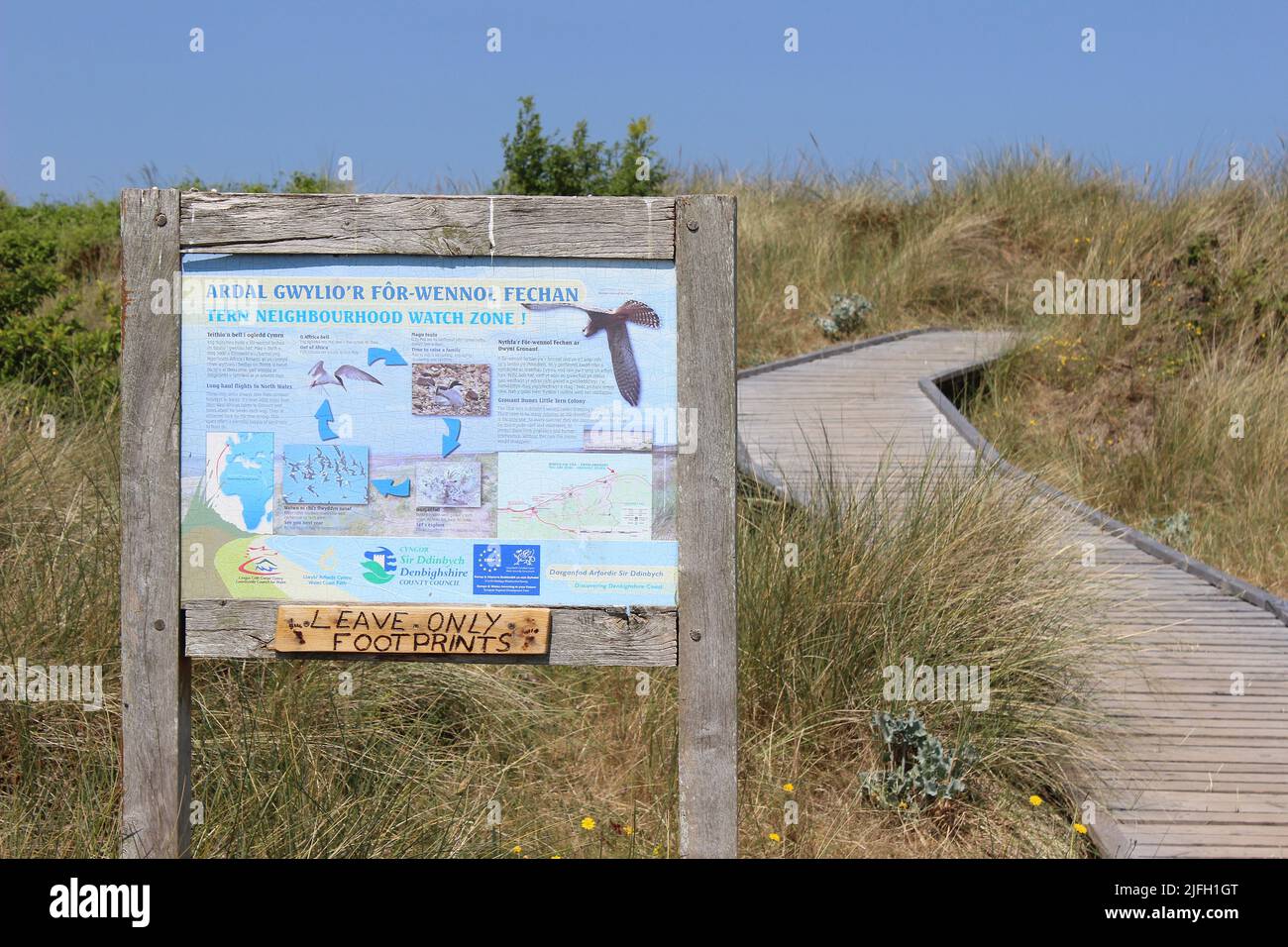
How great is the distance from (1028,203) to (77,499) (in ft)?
43.8

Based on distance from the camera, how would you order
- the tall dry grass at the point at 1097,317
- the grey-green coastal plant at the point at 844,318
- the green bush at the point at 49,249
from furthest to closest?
the grey-green coastal plant at the point at 844,318 < the tall dry grass at the point at 1097,317 < the green bush at the point at 49,249

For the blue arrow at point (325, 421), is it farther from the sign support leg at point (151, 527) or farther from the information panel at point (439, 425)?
the sign support leg at point (151, 527)

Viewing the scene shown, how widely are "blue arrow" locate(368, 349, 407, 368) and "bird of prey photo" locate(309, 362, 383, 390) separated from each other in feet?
0.12

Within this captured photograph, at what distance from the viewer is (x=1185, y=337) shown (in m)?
11.9

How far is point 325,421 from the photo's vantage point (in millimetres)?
3068

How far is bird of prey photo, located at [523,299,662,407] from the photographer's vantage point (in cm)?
303

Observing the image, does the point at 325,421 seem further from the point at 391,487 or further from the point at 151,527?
the point at 151,527

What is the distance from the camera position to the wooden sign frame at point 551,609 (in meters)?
3.04

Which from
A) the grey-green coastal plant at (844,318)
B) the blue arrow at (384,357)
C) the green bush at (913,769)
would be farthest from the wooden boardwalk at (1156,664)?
the grey-green coastal plant at (844,318)

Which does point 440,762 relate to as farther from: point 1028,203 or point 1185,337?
point 1028,203

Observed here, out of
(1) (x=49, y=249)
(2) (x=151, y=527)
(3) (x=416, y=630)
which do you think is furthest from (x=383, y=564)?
(1) (x=49, y=249)

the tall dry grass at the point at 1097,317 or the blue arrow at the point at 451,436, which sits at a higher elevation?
the tall dry grass at the point at 1097,317

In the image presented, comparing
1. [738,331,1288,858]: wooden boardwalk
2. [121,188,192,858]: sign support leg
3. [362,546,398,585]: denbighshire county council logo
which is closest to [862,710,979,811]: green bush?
[738,331,1288,858]: wooden boardwalk

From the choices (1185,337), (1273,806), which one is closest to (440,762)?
(1273,806)
